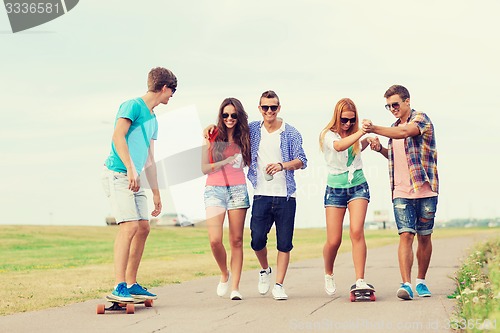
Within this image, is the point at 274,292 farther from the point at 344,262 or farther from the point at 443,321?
the point at 344,262

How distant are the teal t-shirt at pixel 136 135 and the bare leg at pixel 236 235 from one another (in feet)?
4.17

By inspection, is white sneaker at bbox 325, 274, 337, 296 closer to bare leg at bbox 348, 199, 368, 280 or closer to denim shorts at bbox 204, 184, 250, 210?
bare leg at bbox 348, 199, 368, 280

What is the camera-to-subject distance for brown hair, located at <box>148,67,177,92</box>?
911 cm

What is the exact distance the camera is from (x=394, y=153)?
9.62 metres

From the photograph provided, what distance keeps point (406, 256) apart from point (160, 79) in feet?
11.6

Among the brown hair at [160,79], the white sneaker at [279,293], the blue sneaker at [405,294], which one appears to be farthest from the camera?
the white sneaker at [279,293]

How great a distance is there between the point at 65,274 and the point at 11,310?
267 inches

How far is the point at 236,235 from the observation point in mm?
9617

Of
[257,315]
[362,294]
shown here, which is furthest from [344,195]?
[257,315]

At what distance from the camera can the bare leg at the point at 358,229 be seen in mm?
9391

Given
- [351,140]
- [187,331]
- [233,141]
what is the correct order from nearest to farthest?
[187,331], [351,140], [233,141]

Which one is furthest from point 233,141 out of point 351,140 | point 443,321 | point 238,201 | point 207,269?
point 207,269

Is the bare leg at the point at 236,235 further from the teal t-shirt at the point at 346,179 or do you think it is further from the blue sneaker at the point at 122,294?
the blue sneaker at the point at 122,294

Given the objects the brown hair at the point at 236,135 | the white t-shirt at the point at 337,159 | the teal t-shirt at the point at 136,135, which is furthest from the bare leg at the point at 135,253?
the white t-shirt at the point at 337,159
